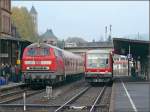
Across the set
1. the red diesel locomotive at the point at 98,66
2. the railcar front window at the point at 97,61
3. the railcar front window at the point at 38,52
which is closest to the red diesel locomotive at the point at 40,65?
the railcar front window at the point at 38,52

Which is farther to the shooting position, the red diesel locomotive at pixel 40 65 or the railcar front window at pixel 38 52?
the railcar front window at pixel 38 52

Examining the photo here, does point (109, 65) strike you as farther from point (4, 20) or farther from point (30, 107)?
point (4, 20)

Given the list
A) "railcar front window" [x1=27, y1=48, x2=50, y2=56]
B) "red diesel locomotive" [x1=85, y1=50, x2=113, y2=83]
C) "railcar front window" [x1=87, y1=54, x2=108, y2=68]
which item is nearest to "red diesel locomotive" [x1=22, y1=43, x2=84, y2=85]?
"railcar front window" [x1=27, y1=48, x2=50, y2=56]

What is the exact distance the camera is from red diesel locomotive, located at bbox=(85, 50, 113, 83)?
39.2 meters

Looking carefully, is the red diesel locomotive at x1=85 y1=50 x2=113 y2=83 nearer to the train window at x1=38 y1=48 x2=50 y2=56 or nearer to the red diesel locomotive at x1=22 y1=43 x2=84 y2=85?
the red diesel locomotive at x1=22 y1=43 x2=84 y2=85

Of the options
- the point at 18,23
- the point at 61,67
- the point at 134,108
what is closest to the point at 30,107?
the point at 134,108

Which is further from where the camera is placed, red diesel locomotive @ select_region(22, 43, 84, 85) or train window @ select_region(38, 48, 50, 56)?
train window @ select_region(38, 48, 50, 56)

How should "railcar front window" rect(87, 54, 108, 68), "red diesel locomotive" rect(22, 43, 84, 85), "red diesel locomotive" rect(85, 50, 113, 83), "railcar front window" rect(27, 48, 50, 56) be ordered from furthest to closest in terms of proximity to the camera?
1. "railcar front window" rect(87, 54, 108, 68)
2. "red diesel locomotive" rect(85, 50, 113, 83)
3. "railcar front window" rect(27, 48, 50, 56)
4. "red diesel locomotive" rect(22, 43, 84, 85)

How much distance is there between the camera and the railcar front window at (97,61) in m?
39.7

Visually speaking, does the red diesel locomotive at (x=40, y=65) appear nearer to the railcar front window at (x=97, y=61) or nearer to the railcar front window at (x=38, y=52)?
the railcar front window at (x=38, y=52)

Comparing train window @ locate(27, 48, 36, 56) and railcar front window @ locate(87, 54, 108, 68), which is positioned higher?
train window @ locate(27, 48, 36, 56)

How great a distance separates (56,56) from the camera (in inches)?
1411

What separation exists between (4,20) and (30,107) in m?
55.5

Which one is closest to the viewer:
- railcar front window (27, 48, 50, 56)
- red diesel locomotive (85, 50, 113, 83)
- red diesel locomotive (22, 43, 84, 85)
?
red diesel locomotive (22, 43, 84, 85)
